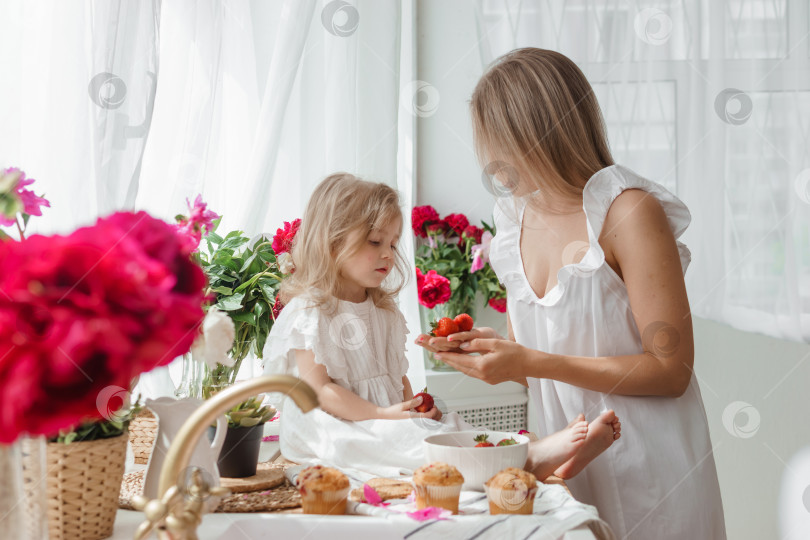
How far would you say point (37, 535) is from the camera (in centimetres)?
53

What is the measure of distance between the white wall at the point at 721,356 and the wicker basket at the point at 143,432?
5.95 feet

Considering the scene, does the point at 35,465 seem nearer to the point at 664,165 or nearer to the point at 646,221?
the point at 646,221

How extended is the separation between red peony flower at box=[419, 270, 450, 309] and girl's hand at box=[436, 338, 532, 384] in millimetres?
911

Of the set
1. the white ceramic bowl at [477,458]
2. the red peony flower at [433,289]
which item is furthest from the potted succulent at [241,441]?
the red peony flower at [433,289]

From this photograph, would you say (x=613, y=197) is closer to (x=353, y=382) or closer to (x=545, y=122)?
(x=545, y=122)

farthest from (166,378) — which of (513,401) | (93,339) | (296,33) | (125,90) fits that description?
(513,401)

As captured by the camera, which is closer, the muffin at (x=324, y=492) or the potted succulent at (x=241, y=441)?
the muffin at (x=324, y=492)

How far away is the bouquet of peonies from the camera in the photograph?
2.64 m

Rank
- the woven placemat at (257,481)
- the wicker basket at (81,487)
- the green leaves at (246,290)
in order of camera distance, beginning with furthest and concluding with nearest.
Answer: the green leaves at (246,290)
the woven placemat at (257,481)
the wicker basket at (81,487)

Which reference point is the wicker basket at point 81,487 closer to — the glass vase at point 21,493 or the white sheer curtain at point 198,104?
the glass vase at point 21,493

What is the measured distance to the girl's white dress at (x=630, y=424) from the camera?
125cm

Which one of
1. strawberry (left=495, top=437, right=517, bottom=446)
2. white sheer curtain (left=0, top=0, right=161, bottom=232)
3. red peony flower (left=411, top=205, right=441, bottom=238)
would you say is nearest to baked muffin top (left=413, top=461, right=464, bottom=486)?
strawberry (left=495, top=437, right=517, bottom=446)

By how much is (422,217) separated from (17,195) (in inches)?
79.2

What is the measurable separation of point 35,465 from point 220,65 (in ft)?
4.07
